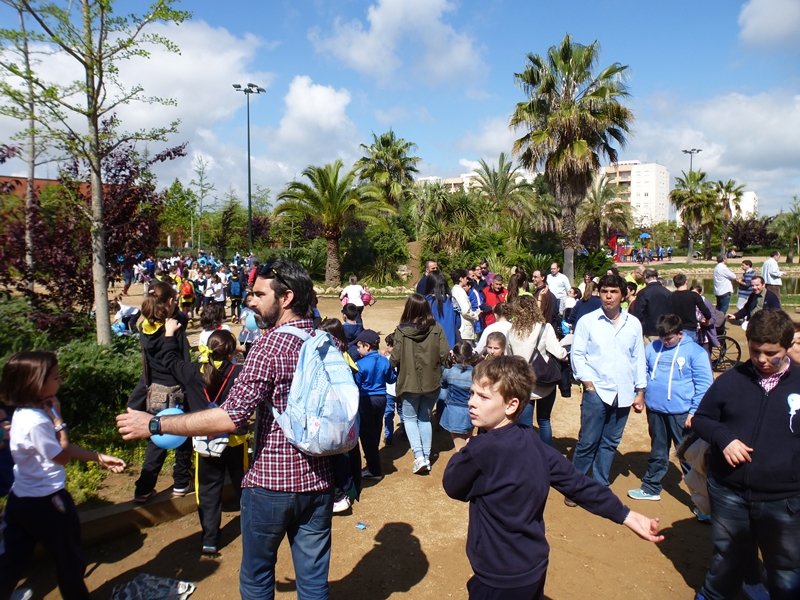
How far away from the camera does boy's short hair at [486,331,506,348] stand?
5039 mm

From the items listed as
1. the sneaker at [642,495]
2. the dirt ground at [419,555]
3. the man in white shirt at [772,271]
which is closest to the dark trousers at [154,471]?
the dirt ground at [419,555]

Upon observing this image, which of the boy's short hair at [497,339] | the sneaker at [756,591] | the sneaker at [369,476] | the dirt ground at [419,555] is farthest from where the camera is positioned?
the sneaker at [369,476]

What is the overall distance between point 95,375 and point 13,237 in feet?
9.92

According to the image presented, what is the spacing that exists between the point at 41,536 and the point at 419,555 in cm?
244

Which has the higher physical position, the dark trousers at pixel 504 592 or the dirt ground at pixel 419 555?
the dark trousers at pixel 504 592

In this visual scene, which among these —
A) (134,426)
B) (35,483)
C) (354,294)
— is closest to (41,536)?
(35,483)

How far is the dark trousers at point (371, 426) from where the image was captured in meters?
5.28

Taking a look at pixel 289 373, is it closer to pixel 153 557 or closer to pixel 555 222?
pixel 153 557

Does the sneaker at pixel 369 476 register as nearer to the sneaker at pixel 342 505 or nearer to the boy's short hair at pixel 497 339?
the sneaker at pixel 342 505

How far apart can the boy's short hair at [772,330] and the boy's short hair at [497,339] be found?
227 cm

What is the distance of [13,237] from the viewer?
7391 millimetres

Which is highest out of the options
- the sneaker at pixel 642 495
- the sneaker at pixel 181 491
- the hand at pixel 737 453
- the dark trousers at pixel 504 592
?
the hand at pixel 737 453

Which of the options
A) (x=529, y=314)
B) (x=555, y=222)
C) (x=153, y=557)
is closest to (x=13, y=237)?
(x=153, y=557)

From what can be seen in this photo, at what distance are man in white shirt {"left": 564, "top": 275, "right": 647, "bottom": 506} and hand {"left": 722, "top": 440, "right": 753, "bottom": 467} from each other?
1748 millimetres
